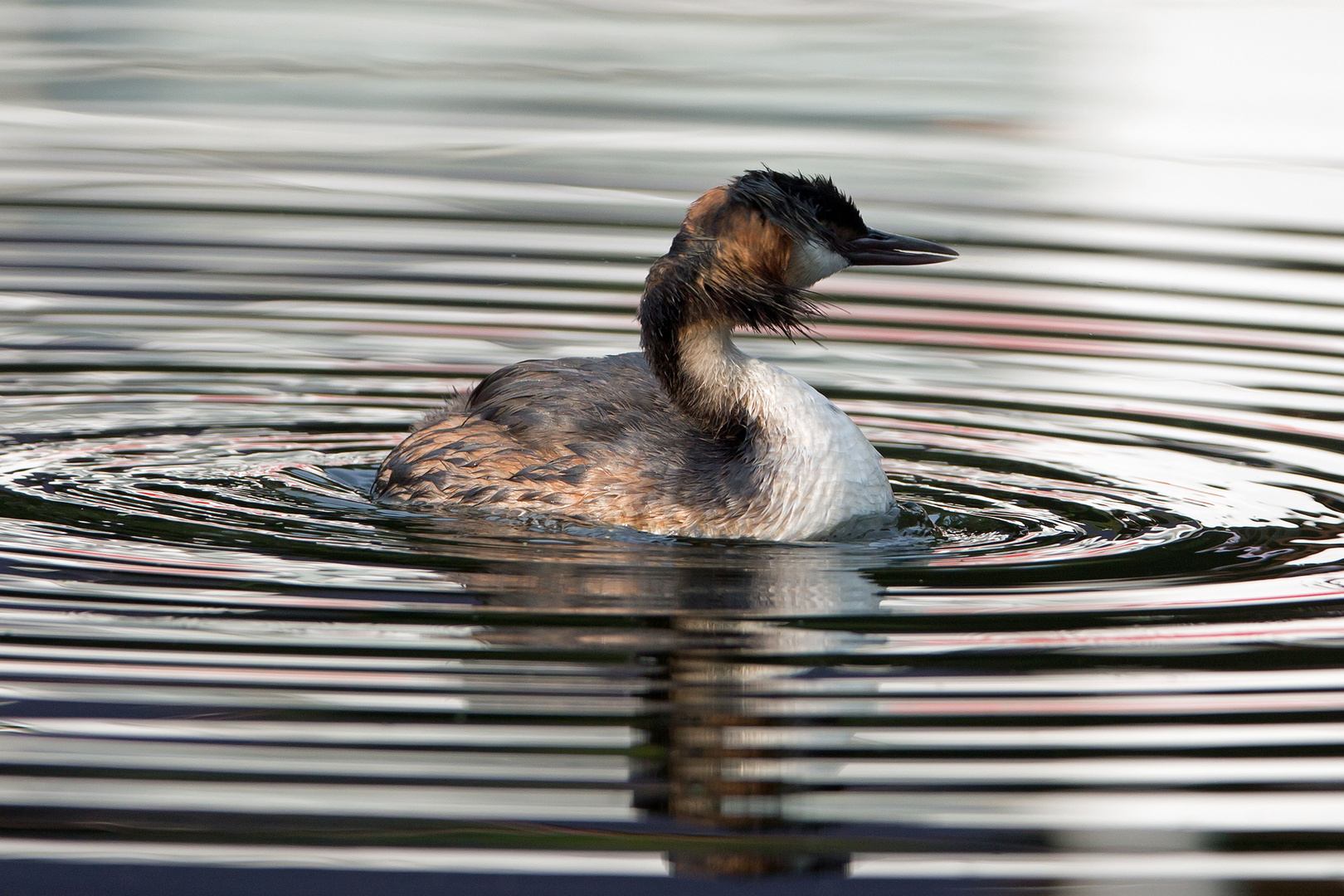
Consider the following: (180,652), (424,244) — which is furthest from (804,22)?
(180,652)

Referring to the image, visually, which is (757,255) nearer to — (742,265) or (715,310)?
(742,265)

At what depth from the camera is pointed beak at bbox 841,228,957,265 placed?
287 inches

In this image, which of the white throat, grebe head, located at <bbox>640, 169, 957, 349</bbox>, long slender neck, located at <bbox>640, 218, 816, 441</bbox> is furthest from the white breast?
grebe head, located at <bbox>640, 169, 957, 349</bbox>

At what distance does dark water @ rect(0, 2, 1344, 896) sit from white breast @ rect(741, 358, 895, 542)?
0.51ft

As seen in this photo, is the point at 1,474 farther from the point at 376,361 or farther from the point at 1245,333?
the point at 1245,333

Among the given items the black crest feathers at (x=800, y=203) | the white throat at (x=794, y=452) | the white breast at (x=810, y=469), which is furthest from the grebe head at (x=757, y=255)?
the white breast at (x=810, y=469)

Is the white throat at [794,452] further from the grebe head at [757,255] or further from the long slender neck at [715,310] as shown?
the grebe head at [757,255]

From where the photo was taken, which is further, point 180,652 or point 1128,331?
point 1128,331

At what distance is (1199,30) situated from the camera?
21.0 metres

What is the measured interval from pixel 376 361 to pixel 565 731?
504 centimetres

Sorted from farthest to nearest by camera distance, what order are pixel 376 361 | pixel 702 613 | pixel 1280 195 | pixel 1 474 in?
1. pixel 1280 195
2. pixel 376 361
3. pixel 1 474
4. pixel 702 613

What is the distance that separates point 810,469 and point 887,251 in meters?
0.85

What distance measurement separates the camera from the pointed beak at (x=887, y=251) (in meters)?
7.28

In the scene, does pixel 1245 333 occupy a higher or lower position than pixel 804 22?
lower
